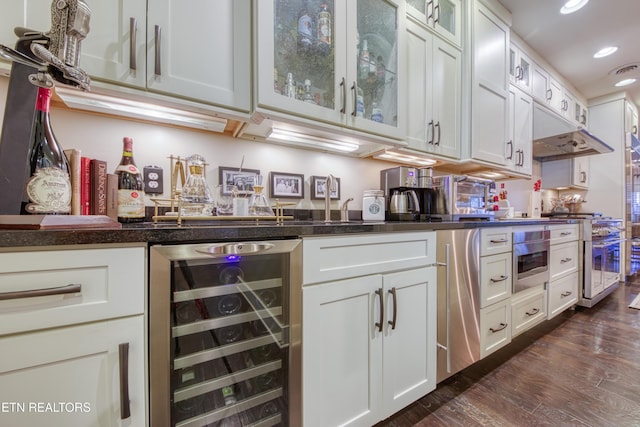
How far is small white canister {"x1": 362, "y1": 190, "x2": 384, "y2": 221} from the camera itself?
153 centimetres

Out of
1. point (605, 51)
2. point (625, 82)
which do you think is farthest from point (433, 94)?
point (625, 82)

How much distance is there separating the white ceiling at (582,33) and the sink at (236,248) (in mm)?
2852

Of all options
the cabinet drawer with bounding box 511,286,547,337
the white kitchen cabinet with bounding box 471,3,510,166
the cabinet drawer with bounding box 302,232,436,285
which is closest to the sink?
the cabinet drawer with bounding box 302,232,436,285

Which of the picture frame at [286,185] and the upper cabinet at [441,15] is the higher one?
the upper cabinet at [441,15]

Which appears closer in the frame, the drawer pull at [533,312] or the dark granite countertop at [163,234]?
the dark granite countertop at [163,234]

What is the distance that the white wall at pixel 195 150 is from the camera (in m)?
0.99

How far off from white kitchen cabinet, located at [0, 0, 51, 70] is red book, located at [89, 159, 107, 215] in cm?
35

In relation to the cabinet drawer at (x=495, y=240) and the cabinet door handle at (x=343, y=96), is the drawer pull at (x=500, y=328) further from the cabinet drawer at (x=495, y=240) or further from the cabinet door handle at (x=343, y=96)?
the cabinet door handle at (x=343, y=96)

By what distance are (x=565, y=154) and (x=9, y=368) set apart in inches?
179

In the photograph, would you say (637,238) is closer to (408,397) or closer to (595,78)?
(595,78)

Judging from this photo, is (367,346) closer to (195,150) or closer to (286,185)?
(286,185)

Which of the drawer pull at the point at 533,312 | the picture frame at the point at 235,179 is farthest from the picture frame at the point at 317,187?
the drawer pull at the point at 533,312

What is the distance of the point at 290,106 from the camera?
43.4 inches

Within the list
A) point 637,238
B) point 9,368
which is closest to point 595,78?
point 637,238
